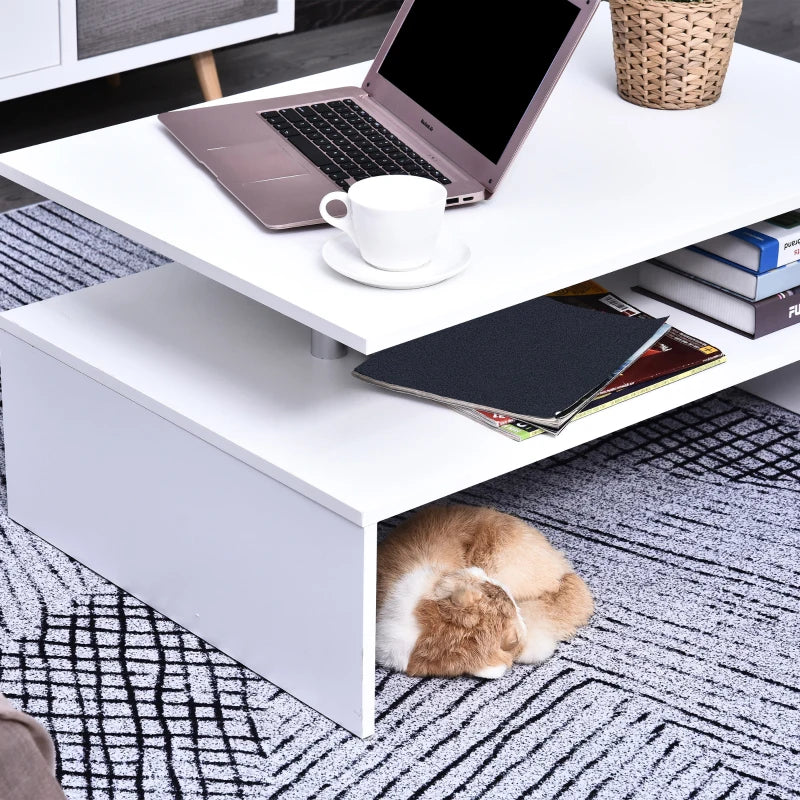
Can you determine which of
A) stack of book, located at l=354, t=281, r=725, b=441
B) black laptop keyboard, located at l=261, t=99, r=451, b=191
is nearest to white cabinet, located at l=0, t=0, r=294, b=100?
black laptop keyboard, located at l=261, t=99, r=451, b=191

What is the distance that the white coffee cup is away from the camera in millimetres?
1174

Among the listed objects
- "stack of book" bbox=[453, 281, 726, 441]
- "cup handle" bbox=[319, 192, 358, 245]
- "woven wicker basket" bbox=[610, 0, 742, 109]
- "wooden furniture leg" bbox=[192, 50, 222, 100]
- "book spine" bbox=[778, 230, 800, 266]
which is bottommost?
"wooden furniture leg" bbox=[192, 50, 222, 100]

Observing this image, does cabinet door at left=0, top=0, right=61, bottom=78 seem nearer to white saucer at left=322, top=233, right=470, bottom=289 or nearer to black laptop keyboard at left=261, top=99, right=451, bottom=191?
black laptop keyboard at left=261, top=99, right=451, bottom=191

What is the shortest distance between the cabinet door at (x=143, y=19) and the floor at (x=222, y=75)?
0.20m

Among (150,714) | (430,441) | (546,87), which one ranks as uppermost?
(546,87)

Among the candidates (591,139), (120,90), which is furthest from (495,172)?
(120,90)

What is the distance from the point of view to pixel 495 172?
4.46 ft

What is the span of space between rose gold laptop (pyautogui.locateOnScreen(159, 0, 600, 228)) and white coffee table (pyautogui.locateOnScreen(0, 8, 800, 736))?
0.13 feet

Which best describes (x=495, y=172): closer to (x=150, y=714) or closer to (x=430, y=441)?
(x=430, y=441)

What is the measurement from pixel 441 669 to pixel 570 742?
0.48 feet

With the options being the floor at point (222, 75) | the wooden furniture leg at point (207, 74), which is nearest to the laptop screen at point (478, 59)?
the floor at point (222, 75)

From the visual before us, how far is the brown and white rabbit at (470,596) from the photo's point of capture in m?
1.32

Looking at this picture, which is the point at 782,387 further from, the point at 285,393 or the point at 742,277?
the point at 285,393

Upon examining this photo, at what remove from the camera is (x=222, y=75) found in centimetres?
306
